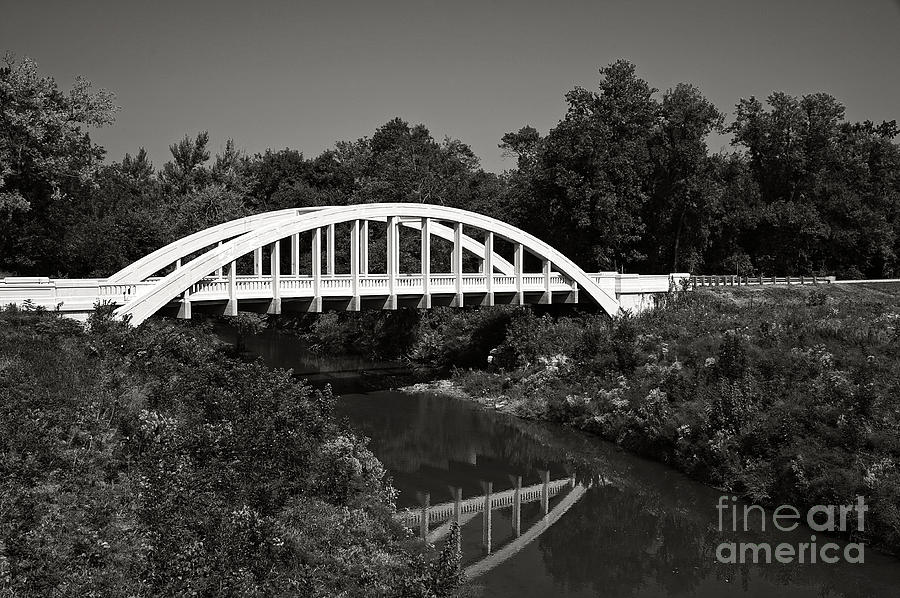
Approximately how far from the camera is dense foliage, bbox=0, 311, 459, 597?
418 inches

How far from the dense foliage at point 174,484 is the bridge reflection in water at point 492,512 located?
1.19m

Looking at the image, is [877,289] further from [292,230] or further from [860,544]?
[292,230]

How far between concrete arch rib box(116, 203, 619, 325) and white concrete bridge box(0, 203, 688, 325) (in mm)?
35

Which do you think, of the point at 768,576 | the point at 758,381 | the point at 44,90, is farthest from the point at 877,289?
the point at 44,90

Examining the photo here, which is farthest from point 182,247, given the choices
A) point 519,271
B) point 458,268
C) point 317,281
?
point 519,271

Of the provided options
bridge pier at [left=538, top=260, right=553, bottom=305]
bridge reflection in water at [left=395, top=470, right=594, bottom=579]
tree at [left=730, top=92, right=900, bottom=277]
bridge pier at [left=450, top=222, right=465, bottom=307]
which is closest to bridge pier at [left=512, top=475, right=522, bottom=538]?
bridge reflection in water at [left=395, top=470, right=594, bottom=579]

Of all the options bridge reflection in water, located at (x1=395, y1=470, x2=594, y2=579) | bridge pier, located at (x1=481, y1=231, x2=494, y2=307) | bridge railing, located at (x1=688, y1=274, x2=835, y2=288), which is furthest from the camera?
bridge railing, located at (x1=688, y1=274, x2=835, y2=288)

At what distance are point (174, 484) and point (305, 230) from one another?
14243 millimetres

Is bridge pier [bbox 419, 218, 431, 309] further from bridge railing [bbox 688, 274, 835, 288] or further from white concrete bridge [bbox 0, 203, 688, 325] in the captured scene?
bridge railing [bbox 688, 274, 835, 288]

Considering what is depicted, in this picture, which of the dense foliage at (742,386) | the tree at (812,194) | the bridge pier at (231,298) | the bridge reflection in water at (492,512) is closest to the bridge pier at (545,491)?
the bridge reflection in water at (492,512)

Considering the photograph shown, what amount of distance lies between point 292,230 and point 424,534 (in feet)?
41.4

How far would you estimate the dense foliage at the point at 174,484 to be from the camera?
418 inches

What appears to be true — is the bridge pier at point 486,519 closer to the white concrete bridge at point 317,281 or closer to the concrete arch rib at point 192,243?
the white concrete bridge at point 317,281

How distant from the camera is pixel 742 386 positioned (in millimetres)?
20891
